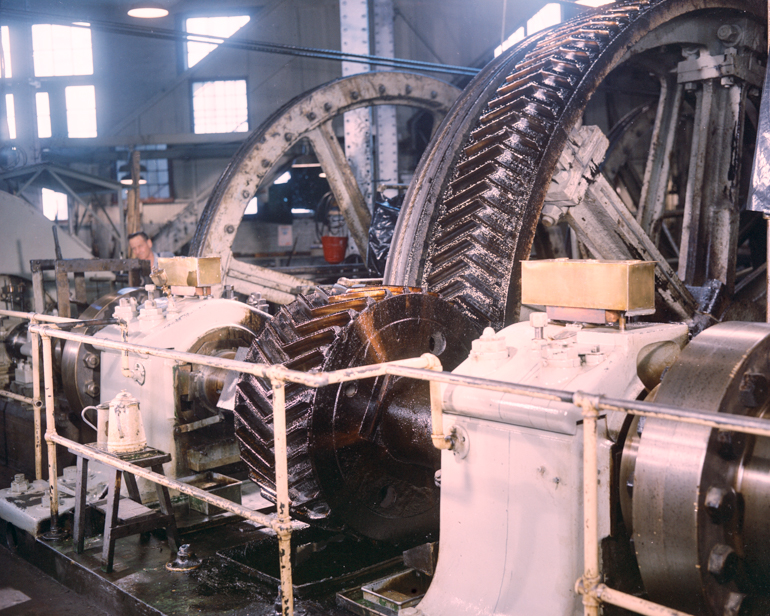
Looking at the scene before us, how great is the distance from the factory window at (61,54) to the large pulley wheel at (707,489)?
15464mm

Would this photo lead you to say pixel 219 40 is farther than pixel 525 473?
Yes

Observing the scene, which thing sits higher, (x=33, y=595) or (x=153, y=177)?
(x=153, y=177)

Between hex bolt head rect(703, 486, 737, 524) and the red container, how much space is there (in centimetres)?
960

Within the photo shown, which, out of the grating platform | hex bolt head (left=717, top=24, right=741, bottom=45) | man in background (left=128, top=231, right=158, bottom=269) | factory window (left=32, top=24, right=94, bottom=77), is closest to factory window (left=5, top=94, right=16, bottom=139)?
factory window (left=32, top=24, right=94, bottom=77)

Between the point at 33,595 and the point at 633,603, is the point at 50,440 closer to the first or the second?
the point at 33,595

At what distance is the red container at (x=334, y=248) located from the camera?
11.3m

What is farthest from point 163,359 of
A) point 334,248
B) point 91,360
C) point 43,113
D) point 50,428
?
point 43,113

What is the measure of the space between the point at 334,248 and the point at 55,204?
285 inches

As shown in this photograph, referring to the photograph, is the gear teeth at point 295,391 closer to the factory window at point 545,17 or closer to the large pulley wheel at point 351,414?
the large pulley wheel at point 351,414

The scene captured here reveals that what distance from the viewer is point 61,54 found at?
49.9 feet

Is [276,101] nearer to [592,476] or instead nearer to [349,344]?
[349,344]

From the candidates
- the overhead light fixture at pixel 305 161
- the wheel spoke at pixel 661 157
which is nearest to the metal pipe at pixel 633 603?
the wheel spoke at pixel 661 157

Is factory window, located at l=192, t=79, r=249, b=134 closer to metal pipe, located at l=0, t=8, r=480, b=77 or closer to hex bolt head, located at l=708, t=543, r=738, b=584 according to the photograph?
metal pipe, located at l=0, t=8, r=480, b=77

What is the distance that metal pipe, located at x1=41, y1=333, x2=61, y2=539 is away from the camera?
358cm
